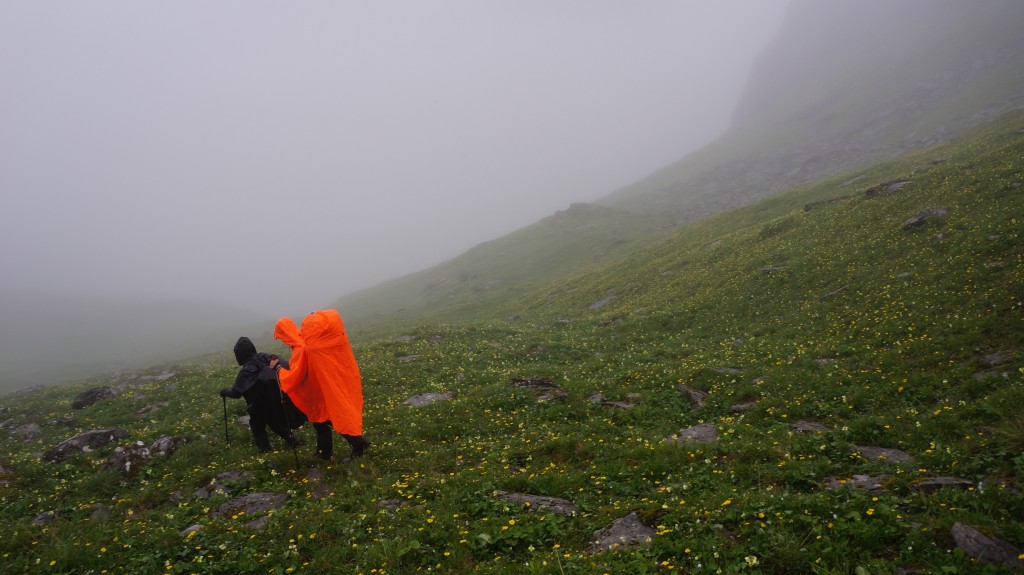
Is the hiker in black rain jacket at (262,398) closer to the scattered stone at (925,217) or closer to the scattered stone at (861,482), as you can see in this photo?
the scattered stone at (861,482)

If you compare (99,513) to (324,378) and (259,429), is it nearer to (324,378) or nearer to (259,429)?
(259,429)

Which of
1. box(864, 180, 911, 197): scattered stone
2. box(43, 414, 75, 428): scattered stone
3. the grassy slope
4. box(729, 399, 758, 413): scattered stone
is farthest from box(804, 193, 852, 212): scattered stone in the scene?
box(43, 414, 75, 428): scattered stone

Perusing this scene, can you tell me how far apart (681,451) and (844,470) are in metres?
3.14

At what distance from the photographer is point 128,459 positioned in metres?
13.7

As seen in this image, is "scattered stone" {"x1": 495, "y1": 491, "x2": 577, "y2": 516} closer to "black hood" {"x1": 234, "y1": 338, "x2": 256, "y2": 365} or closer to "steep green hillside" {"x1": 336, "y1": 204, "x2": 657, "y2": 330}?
"black hood" {"x1": 234, "y1": 338, "x2": 256, "y2": 365}

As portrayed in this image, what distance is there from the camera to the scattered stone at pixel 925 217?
2266 cm

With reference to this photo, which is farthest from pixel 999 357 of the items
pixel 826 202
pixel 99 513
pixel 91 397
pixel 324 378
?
pixel 91 397

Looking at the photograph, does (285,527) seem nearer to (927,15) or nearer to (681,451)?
(681,451)

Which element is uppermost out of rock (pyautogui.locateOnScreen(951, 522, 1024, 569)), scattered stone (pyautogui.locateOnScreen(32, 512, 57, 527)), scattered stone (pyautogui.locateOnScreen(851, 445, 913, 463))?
scattered stone (pyautogui.locateOnScreen(32, 512, 57, 527))

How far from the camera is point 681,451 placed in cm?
1129

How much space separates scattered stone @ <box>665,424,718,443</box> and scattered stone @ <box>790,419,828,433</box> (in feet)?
6.07

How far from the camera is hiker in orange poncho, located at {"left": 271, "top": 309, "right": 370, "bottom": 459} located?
12469 millimetres

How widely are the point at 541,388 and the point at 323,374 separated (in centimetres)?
767

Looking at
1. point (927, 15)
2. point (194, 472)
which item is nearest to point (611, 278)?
point (194, 472)
